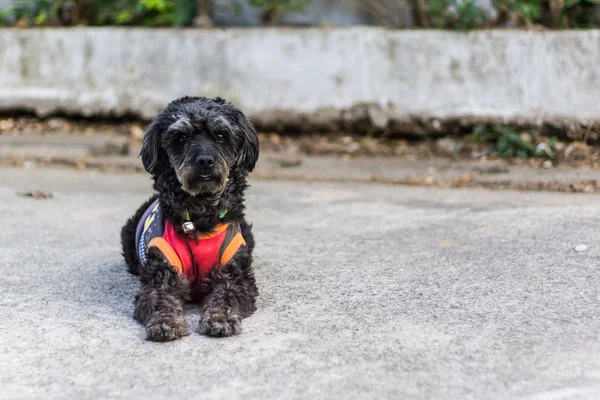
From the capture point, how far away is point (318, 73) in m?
8.77

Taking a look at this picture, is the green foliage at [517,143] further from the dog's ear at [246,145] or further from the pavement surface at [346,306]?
the dog's ear at [246,145]

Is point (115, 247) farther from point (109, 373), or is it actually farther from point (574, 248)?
point (574, 248)

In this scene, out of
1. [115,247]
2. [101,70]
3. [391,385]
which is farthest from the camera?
[101,70]

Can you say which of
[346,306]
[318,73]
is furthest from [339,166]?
[346,306]

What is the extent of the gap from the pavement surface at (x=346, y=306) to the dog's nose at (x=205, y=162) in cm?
81

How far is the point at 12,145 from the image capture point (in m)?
8.84

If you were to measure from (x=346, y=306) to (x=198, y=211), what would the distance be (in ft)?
3.16

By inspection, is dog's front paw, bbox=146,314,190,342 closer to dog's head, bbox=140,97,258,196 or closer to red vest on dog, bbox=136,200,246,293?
red vest on dog, bbox=136,200,246,293

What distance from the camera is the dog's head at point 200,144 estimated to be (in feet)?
12.9

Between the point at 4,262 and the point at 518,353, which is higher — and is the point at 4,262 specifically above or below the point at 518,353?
below

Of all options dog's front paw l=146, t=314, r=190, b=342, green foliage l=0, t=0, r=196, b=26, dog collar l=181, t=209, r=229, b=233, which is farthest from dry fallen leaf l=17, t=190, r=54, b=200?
green foliage l=0, t=0, r=196, b=26

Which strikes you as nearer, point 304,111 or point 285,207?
point 285,207

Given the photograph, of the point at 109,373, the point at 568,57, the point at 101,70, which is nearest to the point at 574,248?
the point at 109,373

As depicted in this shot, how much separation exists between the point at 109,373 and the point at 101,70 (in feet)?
22.3
